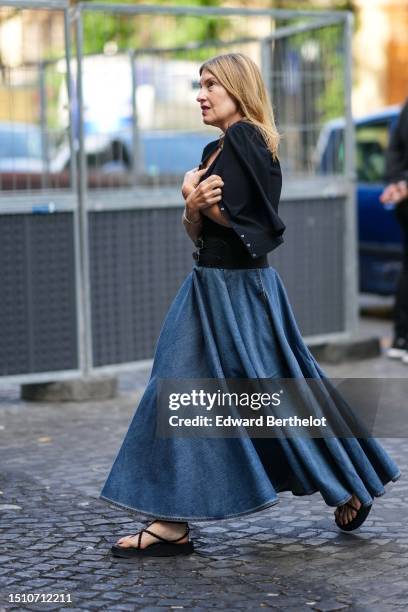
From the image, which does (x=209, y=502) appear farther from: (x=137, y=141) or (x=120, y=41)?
(x=120, y=41)

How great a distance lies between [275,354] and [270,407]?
217mm

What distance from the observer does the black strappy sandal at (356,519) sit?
5152 mm

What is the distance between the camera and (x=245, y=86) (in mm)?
4973

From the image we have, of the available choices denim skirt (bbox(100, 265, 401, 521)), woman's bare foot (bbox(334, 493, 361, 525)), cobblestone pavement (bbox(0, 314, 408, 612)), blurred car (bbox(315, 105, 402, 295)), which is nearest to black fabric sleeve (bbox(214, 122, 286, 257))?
denim skirt (bbox(100, 265, 401, 521))

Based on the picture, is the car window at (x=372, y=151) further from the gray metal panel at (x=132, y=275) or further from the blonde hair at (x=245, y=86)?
the blonde hair at (x=245, y=86)

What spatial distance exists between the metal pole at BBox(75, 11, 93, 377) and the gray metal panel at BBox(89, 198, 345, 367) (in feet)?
0.23

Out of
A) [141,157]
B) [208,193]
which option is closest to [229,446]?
[208,193]

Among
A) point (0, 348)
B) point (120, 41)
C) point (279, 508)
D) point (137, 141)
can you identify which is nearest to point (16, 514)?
point (279, 508)

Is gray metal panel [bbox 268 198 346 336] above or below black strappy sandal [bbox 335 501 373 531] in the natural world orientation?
above

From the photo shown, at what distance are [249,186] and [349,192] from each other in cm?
499

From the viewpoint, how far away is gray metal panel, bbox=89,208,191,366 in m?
8.55

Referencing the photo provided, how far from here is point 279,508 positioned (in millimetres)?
5781

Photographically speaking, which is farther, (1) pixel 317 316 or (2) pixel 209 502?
(1) pixel 317 316

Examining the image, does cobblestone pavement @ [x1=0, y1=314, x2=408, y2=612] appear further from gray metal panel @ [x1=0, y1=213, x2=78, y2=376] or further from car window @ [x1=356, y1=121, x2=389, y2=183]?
car window @ [x1=356, y1=121, x2=389, y2=183]
